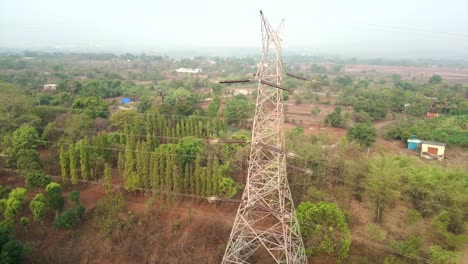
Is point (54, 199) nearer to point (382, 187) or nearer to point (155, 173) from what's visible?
point (155, 173)

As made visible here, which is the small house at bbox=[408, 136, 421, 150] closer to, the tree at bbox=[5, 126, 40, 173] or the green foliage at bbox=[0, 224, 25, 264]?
the tree at bbox=[5, 126, 40, 173]

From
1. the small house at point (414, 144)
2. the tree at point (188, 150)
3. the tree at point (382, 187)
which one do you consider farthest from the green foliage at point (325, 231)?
the small house at point (414, 144)

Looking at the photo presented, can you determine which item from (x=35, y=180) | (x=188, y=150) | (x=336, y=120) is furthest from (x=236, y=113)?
(x=35, y=180)

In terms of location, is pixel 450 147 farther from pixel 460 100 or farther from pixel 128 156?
pixel 128 156

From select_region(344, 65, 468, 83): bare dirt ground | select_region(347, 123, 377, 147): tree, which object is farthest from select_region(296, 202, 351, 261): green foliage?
select_region(344, 65, 468, 83): bare dirt ground

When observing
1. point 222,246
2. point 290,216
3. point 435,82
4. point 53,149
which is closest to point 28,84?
point 53,149

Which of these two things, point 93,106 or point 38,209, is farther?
point 93,106
